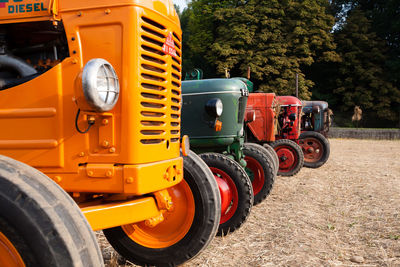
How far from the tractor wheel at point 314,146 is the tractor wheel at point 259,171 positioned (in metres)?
4.06

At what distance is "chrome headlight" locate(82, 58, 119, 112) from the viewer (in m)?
1.61

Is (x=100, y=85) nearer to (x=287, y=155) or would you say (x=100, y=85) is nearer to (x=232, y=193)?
(x=232, y=193)

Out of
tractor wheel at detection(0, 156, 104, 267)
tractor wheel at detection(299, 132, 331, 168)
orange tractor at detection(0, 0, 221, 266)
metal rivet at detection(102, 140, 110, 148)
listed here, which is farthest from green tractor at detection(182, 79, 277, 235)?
tractor wheel at detection(299, 132, 331, 168)

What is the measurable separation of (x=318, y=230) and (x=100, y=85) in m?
2.98

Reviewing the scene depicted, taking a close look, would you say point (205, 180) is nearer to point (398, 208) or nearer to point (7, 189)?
point (7, 189)

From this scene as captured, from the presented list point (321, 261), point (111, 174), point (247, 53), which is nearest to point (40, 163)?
point (111, 174)

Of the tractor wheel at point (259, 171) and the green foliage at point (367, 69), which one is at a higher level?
the green foliage at point (367, 69)

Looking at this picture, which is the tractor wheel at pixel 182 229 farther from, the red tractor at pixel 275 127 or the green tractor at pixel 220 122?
the red tractor at pixel 275 127

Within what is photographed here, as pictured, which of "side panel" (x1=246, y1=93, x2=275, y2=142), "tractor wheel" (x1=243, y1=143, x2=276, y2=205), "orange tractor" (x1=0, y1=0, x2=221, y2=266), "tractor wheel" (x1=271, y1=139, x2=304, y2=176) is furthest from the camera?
"tractor wheel" (x1=271, y1=139, x2=304, y2=176)

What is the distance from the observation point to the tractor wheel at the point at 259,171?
484cm

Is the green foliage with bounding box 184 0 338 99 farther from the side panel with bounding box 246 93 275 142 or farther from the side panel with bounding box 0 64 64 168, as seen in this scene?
the side panel with bounding box 0 64 64 168

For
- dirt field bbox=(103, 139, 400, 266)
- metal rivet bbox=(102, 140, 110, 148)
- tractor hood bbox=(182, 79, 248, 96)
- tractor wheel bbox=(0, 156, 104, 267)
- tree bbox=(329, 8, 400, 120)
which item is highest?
tree bbox=(329, 8, 400, 120)

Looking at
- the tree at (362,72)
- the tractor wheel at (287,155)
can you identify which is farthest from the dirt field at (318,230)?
the tree at (362,72)

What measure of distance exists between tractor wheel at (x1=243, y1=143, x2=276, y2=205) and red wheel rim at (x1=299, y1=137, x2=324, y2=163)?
4.16 m
